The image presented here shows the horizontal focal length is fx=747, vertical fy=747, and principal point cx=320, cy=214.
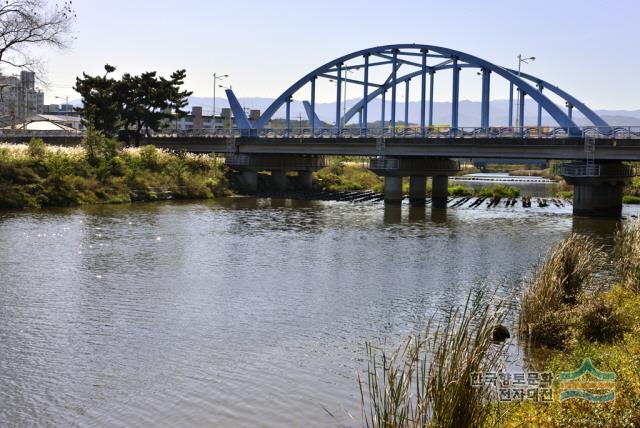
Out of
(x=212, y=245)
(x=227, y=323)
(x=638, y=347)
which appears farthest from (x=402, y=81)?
(x=638, y=347)

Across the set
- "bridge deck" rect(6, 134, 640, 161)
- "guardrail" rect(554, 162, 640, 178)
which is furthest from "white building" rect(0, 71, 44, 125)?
Result: "guardrail" rect(554, 162, 640, 178)

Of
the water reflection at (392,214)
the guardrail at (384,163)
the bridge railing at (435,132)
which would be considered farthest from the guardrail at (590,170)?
the guardrail at (384,163)

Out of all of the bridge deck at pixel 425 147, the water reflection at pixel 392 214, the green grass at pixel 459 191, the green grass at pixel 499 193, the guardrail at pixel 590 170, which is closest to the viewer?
the water reflection at pixel 392 214

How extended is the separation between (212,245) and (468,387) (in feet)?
84.9

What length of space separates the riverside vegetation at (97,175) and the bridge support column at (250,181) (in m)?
2.18

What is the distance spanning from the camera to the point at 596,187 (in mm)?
52812

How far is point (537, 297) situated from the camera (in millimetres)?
16922

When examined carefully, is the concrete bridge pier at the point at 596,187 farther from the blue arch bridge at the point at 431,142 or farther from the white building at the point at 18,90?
the white building at the point at 18,90

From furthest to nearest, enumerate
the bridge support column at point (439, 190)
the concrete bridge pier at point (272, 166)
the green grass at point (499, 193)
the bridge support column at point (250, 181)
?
the green grass at point (499, 193) → the concrete bridge pier at point (272, 166) → the bridge support column at point (250, 181) → the bridge support column at point (439, 190)

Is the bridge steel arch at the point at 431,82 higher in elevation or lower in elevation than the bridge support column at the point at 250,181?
higher

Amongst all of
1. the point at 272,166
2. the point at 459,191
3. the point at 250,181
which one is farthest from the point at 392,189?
the point at 459,191

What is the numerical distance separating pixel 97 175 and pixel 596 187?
3621 cm

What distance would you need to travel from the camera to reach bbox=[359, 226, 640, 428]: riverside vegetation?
9141 mm

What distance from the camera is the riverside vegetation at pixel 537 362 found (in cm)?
914
